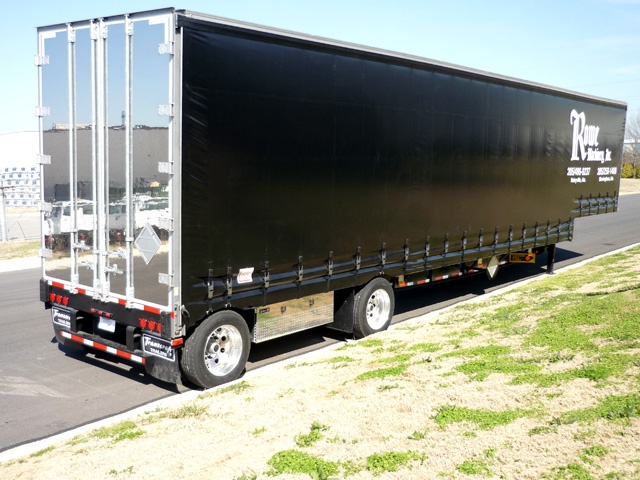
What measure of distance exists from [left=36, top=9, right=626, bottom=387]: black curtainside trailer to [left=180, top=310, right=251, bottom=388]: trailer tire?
2 centimetres

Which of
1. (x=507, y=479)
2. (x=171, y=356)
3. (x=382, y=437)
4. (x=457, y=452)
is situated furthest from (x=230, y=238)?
(x=507, y=479)

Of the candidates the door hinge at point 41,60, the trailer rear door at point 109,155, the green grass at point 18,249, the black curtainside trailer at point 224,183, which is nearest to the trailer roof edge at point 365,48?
the black curtainside trailer at point 224,183

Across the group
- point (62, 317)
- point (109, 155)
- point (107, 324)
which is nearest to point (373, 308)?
point (107, 324)

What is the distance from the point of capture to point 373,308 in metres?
10.3

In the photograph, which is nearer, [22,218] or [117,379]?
[117,379]

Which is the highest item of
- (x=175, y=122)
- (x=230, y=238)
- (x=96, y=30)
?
(x=96, y=30)

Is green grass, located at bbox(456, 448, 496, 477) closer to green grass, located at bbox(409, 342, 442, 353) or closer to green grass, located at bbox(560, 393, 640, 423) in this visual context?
green grass, located at bbox(560, 393, 640, 423)

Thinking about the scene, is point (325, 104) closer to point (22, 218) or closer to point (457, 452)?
point (457, 452)

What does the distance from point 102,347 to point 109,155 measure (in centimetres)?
232

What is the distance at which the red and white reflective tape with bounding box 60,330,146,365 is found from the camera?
7637 millimetres

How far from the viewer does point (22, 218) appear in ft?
113

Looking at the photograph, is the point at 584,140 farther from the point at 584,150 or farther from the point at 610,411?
the point at 610,411

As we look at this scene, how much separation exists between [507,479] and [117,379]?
5428 mm

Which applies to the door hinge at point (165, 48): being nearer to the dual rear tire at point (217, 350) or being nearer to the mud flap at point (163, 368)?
the dual rear tire at point (217, 350)
